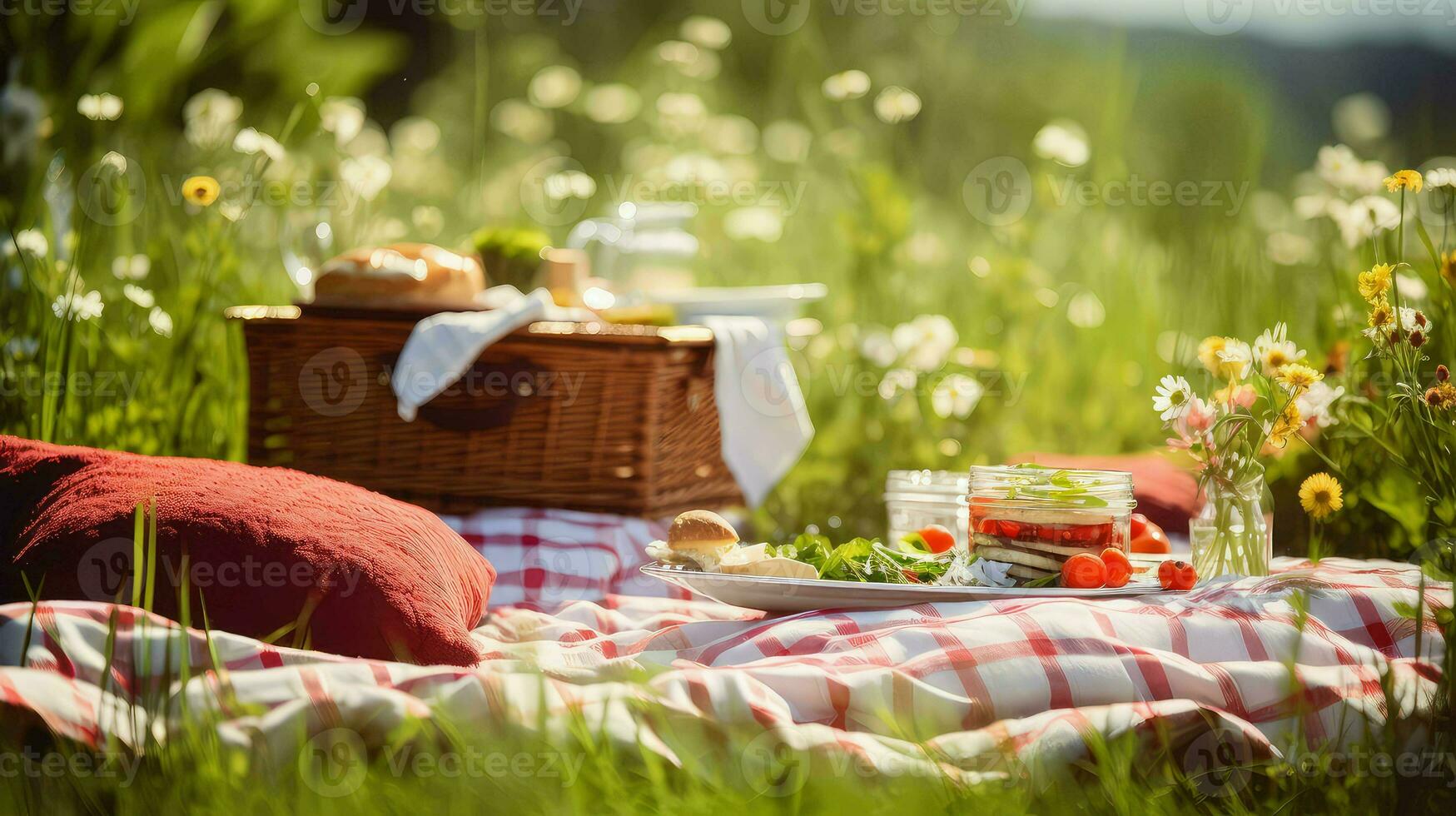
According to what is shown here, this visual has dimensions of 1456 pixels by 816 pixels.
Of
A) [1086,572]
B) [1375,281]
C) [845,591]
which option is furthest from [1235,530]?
[845,591]

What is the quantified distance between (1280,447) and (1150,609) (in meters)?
0.43

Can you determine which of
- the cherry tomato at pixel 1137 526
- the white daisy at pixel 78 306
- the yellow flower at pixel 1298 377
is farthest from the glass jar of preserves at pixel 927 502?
the white daisy at pixel 78 306

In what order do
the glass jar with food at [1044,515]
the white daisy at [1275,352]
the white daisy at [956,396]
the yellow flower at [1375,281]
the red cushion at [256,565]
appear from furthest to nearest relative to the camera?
the white daisy at [956,396]
the white daisy at [1275,352]
the glass jar with food at [1044,515]
the yellow flower at [1375,281]
the red cushion at [256,565]

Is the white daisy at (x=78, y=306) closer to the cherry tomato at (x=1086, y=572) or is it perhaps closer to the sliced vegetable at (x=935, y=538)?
the sliced vegetable at (x=935, y=538)

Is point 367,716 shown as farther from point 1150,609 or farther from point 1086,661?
point 1150,609

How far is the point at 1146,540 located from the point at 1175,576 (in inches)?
19.0

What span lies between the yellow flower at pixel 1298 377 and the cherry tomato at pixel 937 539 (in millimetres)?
682

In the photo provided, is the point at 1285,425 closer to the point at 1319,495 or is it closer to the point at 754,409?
the point at 1319,495

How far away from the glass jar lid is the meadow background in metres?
0.58

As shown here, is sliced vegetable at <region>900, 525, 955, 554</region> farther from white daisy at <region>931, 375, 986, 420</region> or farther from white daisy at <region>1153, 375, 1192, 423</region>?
white daisy at <region>931, 375, 986, 420</region>

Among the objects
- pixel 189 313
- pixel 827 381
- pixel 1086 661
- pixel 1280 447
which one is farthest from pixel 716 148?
pixel 1086 661

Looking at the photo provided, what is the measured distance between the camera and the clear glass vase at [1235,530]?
208cm

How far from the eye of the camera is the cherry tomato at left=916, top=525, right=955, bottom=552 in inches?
93.7

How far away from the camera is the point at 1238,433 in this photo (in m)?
2.05
